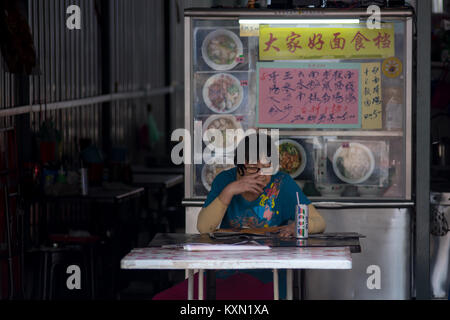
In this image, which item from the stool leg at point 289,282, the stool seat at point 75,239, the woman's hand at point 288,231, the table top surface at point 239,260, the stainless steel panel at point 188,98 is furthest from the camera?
the stool seat at point 75,239

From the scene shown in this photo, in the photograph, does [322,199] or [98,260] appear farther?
[98,260]

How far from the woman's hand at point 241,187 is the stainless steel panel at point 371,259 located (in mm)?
1546

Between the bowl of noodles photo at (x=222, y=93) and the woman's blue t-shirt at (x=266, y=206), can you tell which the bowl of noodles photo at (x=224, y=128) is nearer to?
the bowl of noodles photo at (x=222, y=93)

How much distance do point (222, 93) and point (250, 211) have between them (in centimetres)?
161

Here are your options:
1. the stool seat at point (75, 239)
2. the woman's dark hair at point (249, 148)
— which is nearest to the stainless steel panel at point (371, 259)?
the woman's dark hair at point (249, 148)

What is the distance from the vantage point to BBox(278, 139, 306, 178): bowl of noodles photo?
6.56 meters

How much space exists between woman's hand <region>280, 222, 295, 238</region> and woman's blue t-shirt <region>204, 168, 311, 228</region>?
11.3 inches

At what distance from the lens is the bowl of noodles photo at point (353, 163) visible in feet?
21.6

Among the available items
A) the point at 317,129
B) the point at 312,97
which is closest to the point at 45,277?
the point at 317,129

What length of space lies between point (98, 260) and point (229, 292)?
11.1 feet

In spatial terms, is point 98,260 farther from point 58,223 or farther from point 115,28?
point 115,28

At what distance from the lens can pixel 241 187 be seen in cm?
497
